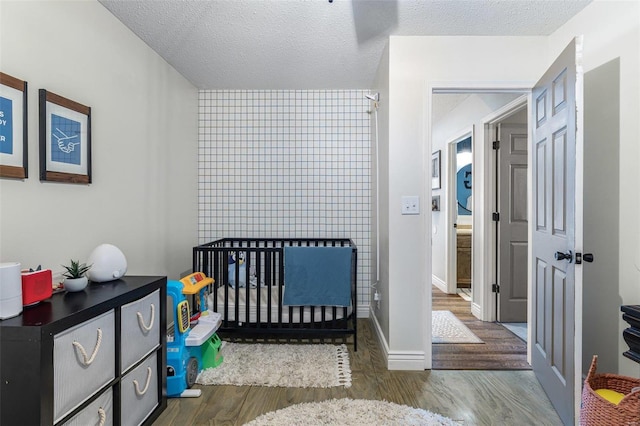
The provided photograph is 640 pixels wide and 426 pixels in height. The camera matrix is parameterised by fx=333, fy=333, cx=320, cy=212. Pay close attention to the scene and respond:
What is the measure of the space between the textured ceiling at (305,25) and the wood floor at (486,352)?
234cm

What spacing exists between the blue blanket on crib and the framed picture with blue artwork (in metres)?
1.48

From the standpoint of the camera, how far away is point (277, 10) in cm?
202

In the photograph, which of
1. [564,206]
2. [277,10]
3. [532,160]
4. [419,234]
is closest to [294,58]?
[277,10]

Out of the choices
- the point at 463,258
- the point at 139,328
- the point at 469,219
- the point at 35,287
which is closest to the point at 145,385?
the point at 139,328

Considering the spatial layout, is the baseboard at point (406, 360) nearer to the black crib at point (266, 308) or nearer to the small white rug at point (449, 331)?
the black crib at point (266, 308)

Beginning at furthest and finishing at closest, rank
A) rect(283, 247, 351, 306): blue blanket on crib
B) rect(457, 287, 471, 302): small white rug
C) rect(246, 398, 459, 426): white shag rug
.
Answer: rect(457, 287, 471, 302): small white rug
rect(283, 247, 351, 306): blue blanket on crib
rect(246, 398, 459, 426): white shag rug

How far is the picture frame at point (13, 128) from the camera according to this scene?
4.54ft

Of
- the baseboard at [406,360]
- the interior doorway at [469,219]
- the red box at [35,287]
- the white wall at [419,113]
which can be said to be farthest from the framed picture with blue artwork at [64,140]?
the interior doorway at [469,219]

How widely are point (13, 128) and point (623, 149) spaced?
2927 millimetres

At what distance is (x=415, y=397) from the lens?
78.4 inches

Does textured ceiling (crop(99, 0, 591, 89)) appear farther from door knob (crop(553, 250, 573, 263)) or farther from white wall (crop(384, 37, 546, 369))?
door knob (crop(553, 250, 573, 263))

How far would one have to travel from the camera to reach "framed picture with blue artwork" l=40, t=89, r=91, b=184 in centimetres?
160

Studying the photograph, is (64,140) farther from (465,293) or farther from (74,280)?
(465,293)

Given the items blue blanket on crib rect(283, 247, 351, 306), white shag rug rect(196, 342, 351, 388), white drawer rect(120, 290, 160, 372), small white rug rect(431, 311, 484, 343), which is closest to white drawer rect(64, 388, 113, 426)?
white drawer rect(120, 290, 160, 372)
